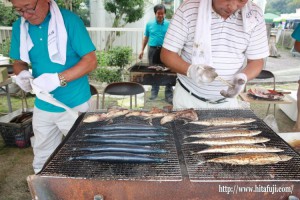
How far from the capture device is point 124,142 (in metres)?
2.09

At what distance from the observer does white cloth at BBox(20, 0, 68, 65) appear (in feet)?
9.25

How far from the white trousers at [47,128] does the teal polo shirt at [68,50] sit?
3.4 inches

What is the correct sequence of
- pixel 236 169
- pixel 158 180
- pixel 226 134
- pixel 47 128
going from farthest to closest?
1. pixel 47 128
2. pixel 226 134
3. pixel 236 169
4. pixel 158 180

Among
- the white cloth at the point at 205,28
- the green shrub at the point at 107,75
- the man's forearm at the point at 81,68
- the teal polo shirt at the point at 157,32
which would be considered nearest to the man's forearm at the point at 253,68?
the white cloth at the point at 205,28

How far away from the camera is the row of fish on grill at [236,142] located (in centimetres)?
182

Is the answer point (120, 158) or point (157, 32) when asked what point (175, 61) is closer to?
point (120, 158)

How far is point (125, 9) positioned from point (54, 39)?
10065mm

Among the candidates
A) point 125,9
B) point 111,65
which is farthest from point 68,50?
point 125,9

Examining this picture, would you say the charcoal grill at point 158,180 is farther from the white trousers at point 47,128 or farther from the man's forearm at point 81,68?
the white trousers at point 47,128

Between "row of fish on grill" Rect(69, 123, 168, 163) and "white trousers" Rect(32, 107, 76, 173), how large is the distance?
96 centimetres

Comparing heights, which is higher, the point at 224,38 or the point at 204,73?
the point at 224,38

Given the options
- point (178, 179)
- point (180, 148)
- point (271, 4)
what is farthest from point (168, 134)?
point (271, 4)

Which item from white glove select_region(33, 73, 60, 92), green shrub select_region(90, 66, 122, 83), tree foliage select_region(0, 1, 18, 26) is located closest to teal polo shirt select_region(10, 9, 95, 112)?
white glove select_region(33, 73, 60, 92)

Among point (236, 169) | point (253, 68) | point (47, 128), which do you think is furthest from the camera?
point (47, 128)
